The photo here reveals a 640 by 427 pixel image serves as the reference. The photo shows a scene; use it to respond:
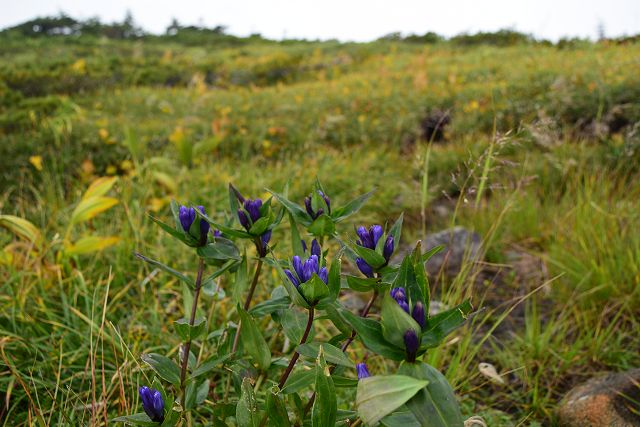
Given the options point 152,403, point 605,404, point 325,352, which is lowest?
point 605,404

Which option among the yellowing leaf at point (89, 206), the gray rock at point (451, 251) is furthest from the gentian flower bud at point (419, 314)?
the gray rock at point (451, 251)

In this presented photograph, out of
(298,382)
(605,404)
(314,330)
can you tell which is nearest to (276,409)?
(298,382)

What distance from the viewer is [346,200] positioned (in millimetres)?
4543

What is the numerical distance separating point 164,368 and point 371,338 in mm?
581

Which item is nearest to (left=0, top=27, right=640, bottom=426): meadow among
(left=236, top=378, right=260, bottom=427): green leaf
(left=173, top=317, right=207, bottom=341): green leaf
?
(left=173, top=317, right=207, bottom=341): green leaf

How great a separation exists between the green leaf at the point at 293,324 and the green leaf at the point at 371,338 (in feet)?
0.80

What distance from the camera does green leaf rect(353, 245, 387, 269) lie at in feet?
3.39

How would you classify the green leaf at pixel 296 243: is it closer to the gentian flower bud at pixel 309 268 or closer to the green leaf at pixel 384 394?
the gentian flower bud at pixel 309 268

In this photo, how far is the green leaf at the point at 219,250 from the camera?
1.20 metres

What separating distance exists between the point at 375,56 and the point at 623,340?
12719mm

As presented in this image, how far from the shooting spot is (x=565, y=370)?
91.4 inches

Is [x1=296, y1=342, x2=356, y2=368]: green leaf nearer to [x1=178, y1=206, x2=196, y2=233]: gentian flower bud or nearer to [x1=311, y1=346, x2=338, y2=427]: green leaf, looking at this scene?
[x1=311, y1=346, x2=338, y2=427]: green leaf

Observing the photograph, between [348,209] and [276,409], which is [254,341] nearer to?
[276,409]

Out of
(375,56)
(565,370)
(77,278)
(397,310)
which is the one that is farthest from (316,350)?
(375,56)
